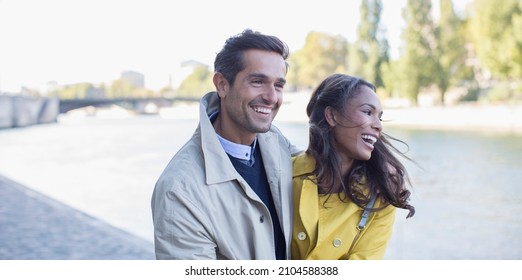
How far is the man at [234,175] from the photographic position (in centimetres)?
152

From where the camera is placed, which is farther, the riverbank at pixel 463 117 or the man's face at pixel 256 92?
the riverbank at pixel 463 117

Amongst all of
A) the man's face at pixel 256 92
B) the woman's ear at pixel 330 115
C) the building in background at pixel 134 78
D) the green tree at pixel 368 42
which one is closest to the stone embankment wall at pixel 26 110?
the building in background at pixel 134 78

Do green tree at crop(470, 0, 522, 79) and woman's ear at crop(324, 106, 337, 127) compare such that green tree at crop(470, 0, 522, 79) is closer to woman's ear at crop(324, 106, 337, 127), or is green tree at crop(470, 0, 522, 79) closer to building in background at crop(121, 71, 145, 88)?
woman's ear at crop(324, 106, 337, 127)

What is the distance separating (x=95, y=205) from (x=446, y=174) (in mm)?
5727

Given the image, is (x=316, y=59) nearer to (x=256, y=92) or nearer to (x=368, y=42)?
(x=368, y=42)

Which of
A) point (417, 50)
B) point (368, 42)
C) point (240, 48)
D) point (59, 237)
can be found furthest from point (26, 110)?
point (240, 48)

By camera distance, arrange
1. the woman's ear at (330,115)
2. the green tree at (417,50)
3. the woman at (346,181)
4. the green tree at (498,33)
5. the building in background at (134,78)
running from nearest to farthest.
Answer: the woman at (346,181), the woman's ear at (330,115), the green tree at (498,33), the green tree at (417,50), the building in background at (134,78)

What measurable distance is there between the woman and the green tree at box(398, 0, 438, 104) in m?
24.3

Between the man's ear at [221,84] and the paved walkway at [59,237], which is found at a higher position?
the man's ear at [221,84]

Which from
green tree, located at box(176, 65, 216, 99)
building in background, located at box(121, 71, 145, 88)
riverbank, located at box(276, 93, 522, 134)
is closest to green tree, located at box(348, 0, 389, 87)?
riverbank, located at box(276, 93, 522, 134)

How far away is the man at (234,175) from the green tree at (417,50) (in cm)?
2448

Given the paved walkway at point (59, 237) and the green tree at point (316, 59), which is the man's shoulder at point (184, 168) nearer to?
the paved walkway at point (59, 237)
